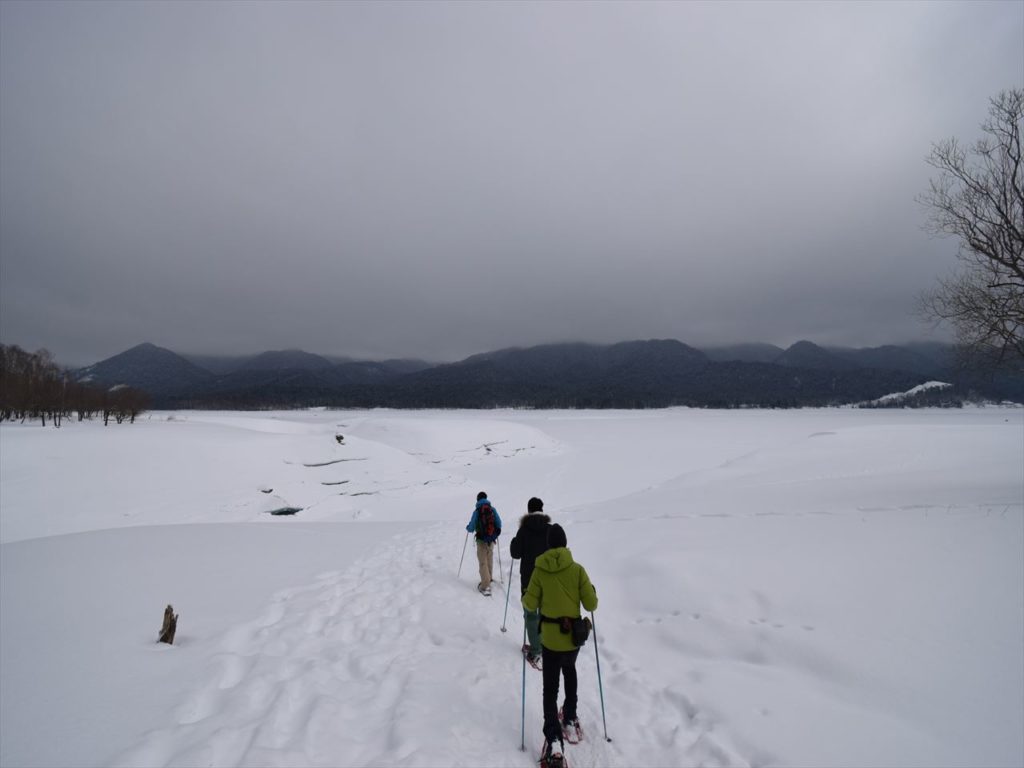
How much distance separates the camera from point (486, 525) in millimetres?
8422

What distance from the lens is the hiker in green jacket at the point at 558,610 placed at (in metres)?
4.13

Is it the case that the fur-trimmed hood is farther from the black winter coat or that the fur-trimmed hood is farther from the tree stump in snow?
the tree stump in snow

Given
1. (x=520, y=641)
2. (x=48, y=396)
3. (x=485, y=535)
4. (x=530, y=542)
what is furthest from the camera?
(x=48, y=396)

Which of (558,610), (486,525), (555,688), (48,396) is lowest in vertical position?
(555,688)

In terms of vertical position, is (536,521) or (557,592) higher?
(536,521)

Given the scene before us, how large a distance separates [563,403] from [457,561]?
6509 inches

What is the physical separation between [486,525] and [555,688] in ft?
14.4

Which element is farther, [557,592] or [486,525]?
[486,525]

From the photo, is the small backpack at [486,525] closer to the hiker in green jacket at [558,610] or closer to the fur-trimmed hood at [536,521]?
the fur-trimmed hood at [536,521]

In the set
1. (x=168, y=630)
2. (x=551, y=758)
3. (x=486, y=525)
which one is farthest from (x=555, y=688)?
(x=168, y=630)

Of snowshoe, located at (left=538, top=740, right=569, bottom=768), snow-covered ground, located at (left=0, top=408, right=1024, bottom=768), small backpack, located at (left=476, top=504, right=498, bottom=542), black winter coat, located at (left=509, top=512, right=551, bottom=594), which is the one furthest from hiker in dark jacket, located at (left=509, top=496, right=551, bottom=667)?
small backpack, located at (left=476, top=504, right=498, bottom=542)

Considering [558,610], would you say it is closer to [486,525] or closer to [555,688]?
[555,688]

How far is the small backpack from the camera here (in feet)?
27.5

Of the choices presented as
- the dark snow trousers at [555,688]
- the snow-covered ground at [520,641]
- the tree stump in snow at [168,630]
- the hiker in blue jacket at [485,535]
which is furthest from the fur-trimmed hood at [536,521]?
the tree stump in snow at [168,630]
